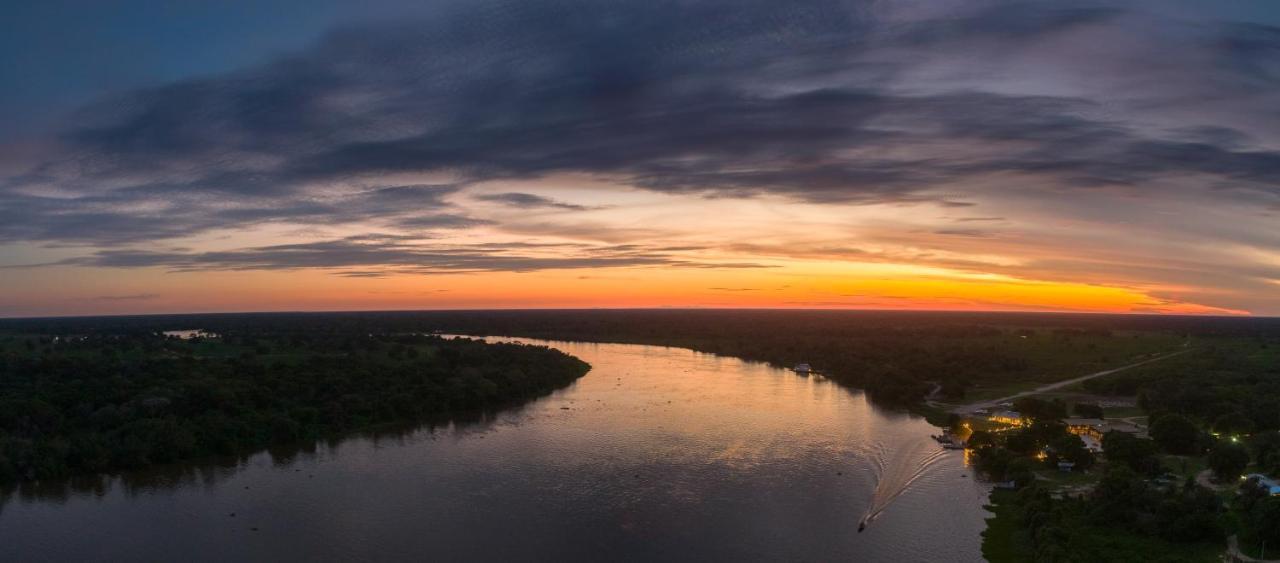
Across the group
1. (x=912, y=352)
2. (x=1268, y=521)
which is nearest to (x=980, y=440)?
(x=1268, y=521)

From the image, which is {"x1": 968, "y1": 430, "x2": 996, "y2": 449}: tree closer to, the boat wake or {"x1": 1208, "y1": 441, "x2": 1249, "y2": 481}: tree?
the boat wake

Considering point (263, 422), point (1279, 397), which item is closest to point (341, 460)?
point (263, 422)

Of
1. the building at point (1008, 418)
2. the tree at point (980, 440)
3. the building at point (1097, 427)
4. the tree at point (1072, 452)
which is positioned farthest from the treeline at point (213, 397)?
the building at point (1097, 427)

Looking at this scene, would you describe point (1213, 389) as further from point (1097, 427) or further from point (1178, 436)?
point (1178, 436)

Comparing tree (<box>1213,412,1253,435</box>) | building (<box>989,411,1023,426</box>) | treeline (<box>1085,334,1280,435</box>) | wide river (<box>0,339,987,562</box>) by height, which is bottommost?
wide river (<box>0,339,987,562</box>)

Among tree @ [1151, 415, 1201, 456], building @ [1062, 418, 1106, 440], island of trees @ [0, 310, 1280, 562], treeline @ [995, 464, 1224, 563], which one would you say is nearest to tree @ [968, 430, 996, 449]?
island of trees @ [0, 310, 1280, 562]

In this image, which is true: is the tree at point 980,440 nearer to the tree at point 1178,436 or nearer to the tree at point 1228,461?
the tree at point 1178,436
